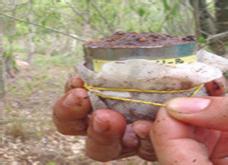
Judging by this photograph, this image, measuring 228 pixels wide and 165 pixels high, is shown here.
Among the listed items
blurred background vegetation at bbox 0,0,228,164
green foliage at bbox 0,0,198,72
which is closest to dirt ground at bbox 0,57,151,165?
blurred background vegetation at bbox 0,0,228,164

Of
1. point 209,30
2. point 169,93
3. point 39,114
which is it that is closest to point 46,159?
point 39,114

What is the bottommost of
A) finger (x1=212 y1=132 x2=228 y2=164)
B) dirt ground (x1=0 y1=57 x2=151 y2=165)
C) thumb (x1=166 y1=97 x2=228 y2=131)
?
dirt ground (x1=0 y1=57 x2=151 y2=165)

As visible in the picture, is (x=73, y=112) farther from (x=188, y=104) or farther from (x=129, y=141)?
(x=188, y=104)

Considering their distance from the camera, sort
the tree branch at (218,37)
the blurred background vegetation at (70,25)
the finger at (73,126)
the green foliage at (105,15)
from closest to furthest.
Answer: the finger at (73,126) → the tree branch at (218,37) → the blurred background vegetation at (70,25) → the green foliage at (105,15)

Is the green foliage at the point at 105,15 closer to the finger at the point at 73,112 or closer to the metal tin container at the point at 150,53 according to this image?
the finger at the point at 73,112

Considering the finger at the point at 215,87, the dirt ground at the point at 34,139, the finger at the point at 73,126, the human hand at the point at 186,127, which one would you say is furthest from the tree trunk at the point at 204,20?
the human hand at the point at 186,127

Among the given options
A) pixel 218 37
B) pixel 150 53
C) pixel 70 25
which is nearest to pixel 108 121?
pixel 150 53

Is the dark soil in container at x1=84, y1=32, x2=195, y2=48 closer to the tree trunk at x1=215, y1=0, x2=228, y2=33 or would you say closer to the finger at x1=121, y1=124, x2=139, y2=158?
the finger at x1=121, y1=124, x2=139, y2=158

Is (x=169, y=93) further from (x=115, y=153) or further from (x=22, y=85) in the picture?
(x=22, y=85)
